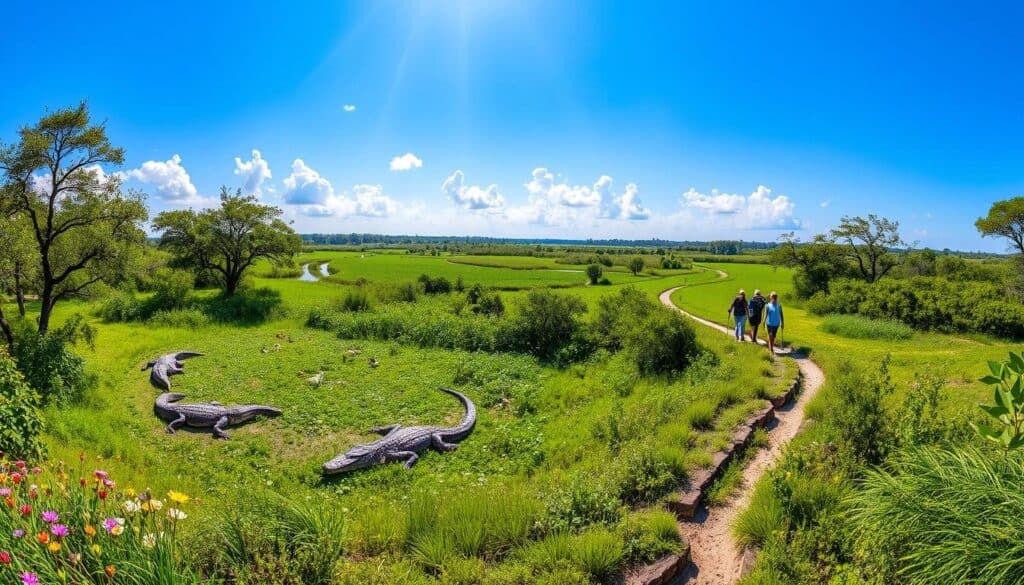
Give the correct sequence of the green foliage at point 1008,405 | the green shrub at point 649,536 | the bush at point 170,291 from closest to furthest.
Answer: the green foliage at point 1008,405, the green shrub at point 649,536, the bush at point 170,291

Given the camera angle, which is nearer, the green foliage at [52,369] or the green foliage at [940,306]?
the green foliage at [52,369]

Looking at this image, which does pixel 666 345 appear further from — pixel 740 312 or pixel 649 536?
pixel 649 536

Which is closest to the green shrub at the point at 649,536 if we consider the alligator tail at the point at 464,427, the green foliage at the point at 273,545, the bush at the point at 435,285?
the green foliage at the point at 273,545

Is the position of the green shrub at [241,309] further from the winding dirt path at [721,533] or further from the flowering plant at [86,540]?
the winding dirt path at [721,533]

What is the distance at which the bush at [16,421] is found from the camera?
660cm

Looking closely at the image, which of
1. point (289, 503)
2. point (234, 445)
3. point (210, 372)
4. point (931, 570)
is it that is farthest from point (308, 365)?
point (931, 570)

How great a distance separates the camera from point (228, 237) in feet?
102

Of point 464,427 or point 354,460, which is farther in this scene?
point 464,427

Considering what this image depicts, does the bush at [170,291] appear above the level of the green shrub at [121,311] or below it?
above

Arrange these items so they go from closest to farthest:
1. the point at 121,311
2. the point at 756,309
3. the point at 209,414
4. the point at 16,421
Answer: the point at 16,421 < the point at 209,414 < the point at 756,309 < the point at 121,311

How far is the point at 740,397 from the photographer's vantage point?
9.91 metres

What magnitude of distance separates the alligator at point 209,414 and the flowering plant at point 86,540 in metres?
8.16

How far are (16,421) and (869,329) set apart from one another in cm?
2408

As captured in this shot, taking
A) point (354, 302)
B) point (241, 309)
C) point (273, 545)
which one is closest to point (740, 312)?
point (273, 545)
